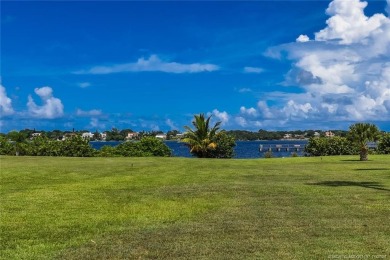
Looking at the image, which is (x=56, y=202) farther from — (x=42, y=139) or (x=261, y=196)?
(x=42, y=139)

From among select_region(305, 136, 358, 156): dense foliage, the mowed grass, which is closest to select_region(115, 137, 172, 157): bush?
select_region(305, 136, 358, 156): dense foliage

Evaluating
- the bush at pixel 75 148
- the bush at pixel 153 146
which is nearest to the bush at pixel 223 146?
the bush at pixel 153 146

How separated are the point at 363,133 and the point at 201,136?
72.3 ft

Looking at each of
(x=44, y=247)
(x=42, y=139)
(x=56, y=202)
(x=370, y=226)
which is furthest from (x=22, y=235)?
(x=42, y=139)

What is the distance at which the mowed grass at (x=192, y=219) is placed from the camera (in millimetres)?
9359

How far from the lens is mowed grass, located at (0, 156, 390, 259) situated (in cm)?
936

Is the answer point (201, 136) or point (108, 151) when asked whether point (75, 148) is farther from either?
point (201, 136)

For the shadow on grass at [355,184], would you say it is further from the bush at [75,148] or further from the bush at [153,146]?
the bush at [153,146]

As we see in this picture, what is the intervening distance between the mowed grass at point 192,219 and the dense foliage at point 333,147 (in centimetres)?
4308

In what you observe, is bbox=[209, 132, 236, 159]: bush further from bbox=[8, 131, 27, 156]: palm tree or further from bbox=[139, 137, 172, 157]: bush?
bbox=[8, 131, 27, 156]: palm tree

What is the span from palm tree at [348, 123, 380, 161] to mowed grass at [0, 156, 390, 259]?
916 inches

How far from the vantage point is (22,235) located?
35.3ft

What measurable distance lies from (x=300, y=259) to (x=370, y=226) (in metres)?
3.89

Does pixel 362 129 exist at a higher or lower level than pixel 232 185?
higher
